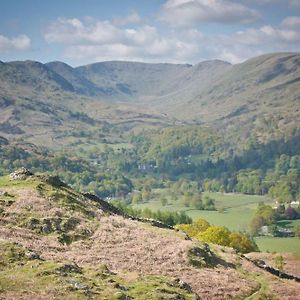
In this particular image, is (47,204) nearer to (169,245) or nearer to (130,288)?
(169,245)

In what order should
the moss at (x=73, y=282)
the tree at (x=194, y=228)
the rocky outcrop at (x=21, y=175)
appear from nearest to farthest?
the moss at (x=73, y=282)
the rocky outcrop at (x=21, y=175)
the tree at (x=194, y=228)

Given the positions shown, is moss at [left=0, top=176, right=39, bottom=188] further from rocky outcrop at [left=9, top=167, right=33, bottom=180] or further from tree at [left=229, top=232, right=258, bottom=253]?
tree at [left=229, top=232, right=258, bottom=253]

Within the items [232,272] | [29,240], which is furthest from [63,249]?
[232,272]

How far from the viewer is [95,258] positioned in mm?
58031

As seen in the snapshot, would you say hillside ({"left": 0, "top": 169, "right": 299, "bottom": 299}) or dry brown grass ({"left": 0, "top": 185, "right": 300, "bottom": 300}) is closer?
hillside ({"left": 0, "top": 169, "right": 299, "bottom": 299})

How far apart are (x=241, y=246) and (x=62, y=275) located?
9440cm

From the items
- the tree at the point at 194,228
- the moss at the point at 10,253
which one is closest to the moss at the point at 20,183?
the moss at the point at 10,253

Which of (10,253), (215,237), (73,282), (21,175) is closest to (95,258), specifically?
(10,253)

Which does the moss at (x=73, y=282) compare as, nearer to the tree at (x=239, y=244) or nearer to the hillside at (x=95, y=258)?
the hillside at (x=95, y=258)

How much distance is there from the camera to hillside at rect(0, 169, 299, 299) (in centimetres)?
4427

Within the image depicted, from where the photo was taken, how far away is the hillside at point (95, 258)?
145 ft

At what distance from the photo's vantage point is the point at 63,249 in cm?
5888

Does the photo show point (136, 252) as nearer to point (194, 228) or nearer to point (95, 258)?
point (95, 258)

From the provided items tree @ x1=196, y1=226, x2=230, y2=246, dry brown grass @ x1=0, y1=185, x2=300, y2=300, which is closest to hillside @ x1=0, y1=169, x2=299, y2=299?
dry brown grass @ x1=0, y1=185, x2=300, y2=300
